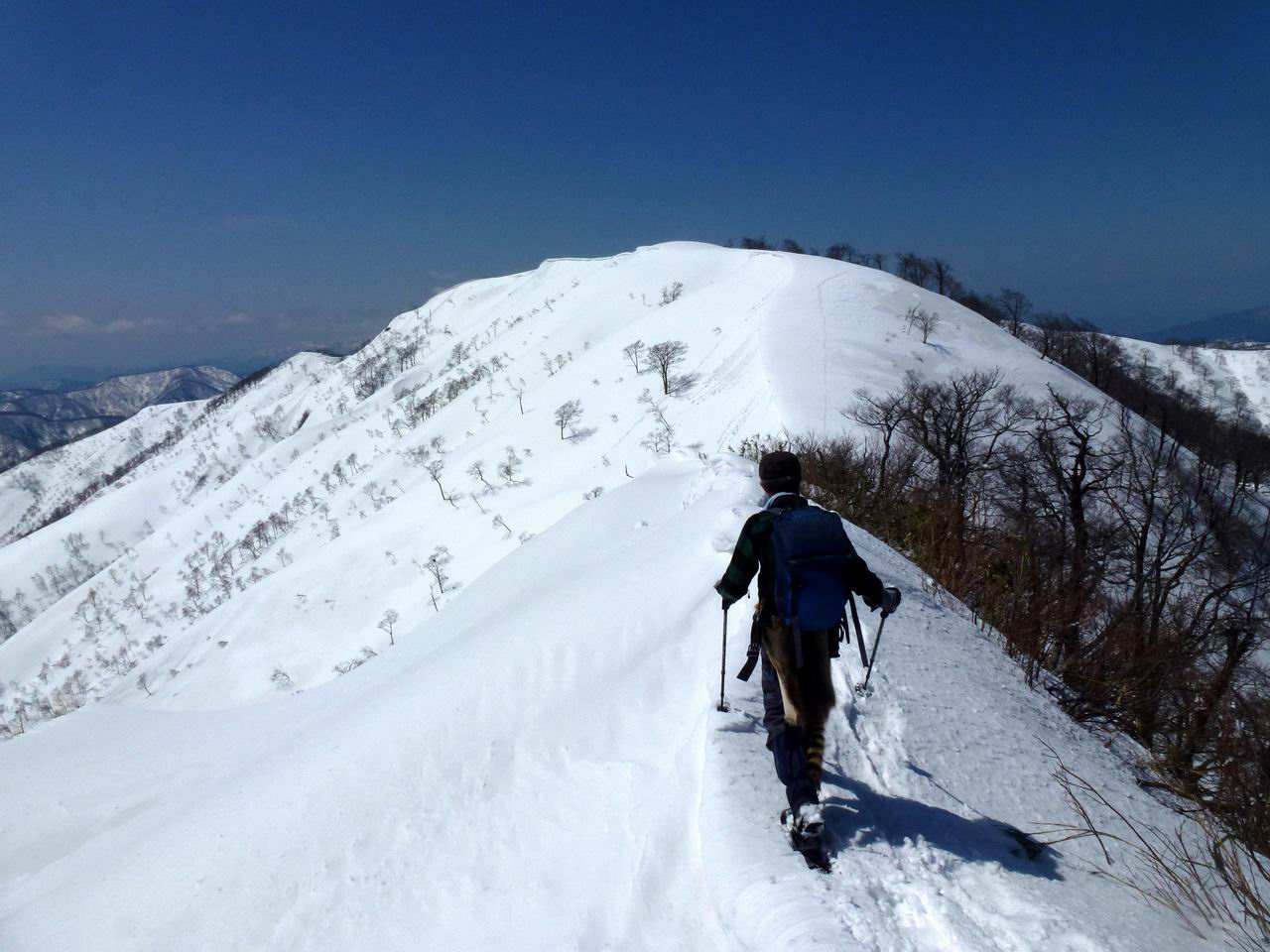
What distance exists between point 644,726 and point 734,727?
71cm

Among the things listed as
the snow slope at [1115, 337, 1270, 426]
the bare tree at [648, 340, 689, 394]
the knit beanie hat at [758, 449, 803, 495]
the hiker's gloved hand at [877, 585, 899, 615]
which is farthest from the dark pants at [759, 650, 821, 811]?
the snow slope at [1115, 337, 1270, 426]

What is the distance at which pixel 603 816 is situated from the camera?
11.4ft

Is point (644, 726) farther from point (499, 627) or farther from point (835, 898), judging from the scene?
point (499, 627)

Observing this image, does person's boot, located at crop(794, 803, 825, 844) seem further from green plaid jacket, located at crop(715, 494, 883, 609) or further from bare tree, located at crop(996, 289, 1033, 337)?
bare tree, located at crop(996, 289, 1033, 337)

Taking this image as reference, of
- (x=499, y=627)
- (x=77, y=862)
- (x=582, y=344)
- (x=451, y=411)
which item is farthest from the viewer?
(x=582, y=344)

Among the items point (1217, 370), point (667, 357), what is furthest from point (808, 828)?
point (1217, 370)

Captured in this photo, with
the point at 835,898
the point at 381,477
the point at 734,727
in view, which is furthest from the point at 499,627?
the point at 381,477

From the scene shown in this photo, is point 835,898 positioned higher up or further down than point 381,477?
higher up

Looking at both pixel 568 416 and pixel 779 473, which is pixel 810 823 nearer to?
pixel 779 473

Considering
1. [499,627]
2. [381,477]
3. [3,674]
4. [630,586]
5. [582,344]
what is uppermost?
[582,344]

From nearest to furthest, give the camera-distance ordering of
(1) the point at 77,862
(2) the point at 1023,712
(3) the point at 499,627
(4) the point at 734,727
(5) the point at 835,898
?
(5) the point at 835,898 → (4) the point at 734,727 → (2) the point at 1023,712 → (1) the point at 77,862 → (3) the point at 499,627

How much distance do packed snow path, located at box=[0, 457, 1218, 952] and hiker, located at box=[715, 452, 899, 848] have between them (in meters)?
0.32

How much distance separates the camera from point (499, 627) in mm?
5840

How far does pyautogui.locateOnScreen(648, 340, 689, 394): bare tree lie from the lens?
26094 millimetres
